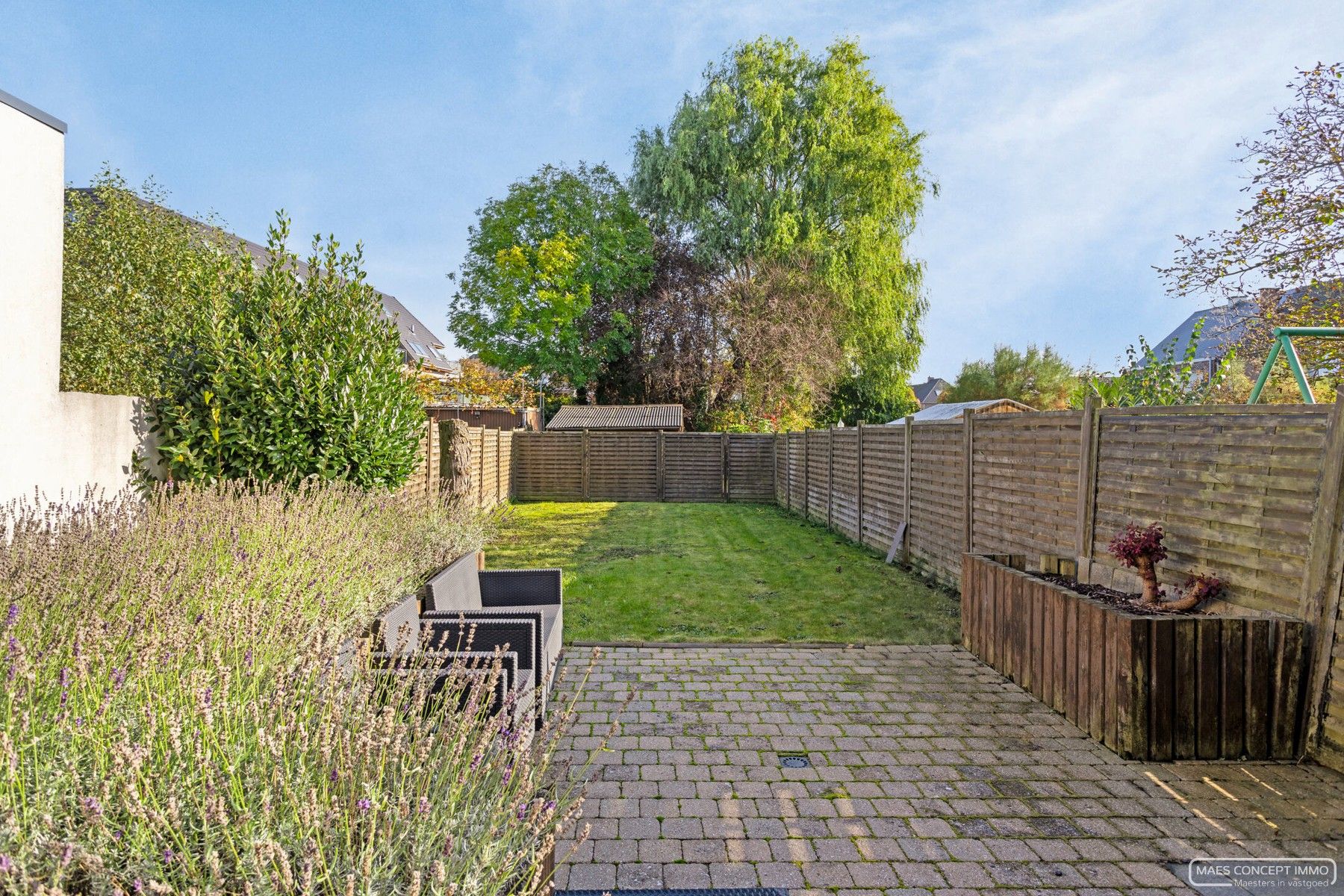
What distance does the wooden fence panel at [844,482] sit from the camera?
1172 cm

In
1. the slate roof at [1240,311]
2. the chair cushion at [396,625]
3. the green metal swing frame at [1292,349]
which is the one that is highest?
the slate roof at [1240,311]

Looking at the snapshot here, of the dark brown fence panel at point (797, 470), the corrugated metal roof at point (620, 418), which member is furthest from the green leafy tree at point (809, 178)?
the dark brown fence panel at point (797, 470)

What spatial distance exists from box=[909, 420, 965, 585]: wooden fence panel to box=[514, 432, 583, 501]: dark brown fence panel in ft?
38.3

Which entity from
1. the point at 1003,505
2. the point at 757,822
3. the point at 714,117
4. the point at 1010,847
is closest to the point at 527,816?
the point at 757,822

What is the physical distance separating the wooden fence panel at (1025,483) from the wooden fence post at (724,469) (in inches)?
469

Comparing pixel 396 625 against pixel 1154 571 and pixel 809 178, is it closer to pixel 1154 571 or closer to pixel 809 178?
pixel 1154 571

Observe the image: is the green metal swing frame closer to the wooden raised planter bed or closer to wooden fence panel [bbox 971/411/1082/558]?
wooden fence panel [bbox 971/411/1082/558]

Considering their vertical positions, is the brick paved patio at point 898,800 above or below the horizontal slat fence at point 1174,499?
below

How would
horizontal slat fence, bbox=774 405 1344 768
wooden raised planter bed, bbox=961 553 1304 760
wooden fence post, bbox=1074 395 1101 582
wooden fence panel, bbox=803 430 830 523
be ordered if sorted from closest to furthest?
horizontal slat fence, bbox=774 405 1344 768 → wooden raised planter bed, bbox=961 553 1304 760 → wooden fence post, bbox=1074 395 1101 582 → wooden fence panel, bbox=803 430 830 523

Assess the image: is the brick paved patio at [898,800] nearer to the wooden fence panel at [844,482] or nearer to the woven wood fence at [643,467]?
the wooden fence panel at [844,482]

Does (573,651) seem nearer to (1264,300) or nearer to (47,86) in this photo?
(47,86)

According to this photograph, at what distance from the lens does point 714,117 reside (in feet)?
81.1

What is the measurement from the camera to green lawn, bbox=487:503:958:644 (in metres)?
6.36

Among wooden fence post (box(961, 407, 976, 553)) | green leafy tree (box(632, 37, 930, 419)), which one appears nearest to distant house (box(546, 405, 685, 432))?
green leafy tree (box(632, 37, 930, 419))
